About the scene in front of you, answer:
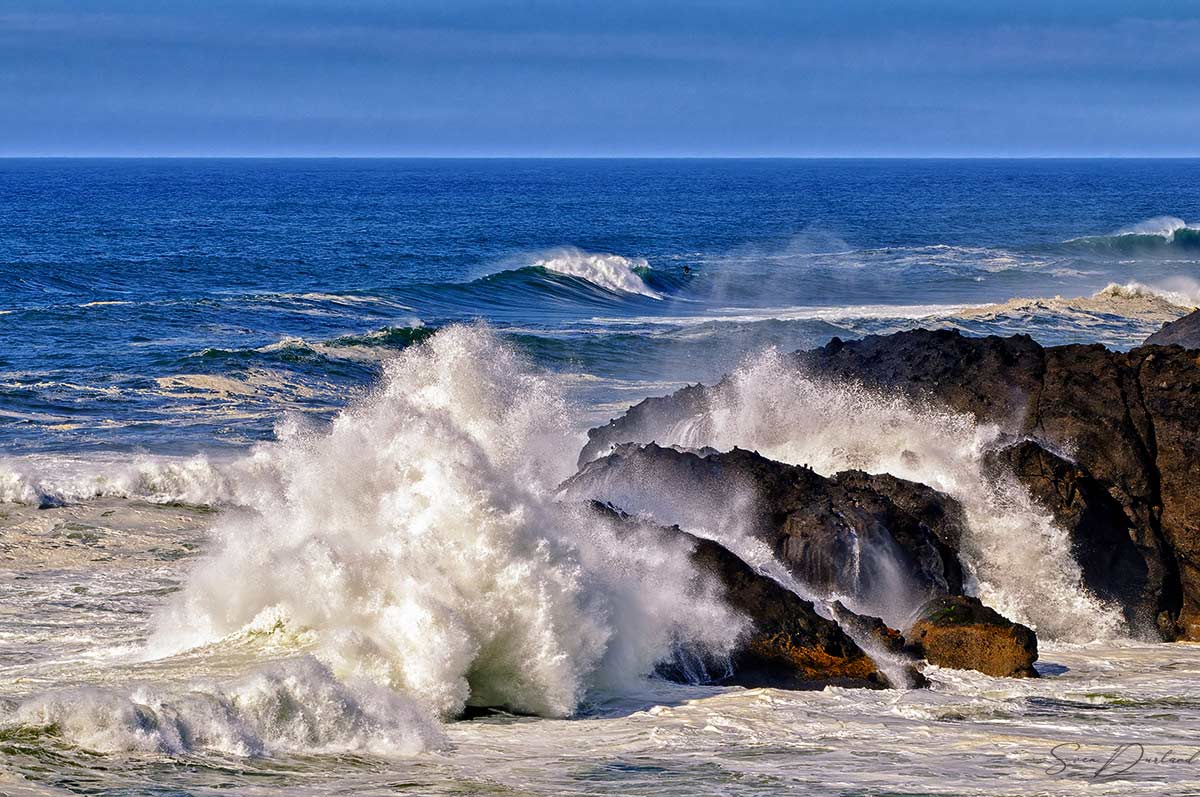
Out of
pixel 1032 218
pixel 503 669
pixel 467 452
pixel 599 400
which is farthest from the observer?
pixel 1032 218

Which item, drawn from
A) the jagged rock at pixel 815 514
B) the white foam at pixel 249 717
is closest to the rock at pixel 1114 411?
the jagged rock at pixel 815 514

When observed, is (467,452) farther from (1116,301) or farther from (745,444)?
(1116,301)

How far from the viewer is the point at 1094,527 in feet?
39.4

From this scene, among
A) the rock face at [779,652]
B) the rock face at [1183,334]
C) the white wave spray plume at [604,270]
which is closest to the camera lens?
the rock face at [779,652]

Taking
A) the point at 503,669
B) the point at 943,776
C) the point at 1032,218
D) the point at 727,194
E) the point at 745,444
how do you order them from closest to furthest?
the point at 943,776 < the point at 503,669 < the point at 745,444 < the point at 1032,218 < the point at 727,194

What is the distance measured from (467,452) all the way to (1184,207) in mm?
85814

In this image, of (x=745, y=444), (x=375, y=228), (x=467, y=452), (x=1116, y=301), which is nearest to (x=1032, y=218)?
(x=375, y=228)

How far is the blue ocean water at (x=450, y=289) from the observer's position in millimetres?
24859

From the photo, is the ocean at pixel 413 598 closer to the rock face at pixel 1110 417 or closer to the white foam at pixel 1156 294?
the rock face at pixel 1110 417

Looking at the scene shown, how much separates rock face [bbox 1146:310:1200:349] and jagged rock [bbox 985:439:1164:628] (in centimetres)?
371

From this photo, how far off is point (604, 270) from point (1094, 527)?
31.9 metres

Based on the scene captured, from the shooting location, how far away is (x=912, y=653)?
10250 mm

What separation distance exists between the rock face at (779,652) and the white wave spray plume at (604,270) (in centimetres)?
3166

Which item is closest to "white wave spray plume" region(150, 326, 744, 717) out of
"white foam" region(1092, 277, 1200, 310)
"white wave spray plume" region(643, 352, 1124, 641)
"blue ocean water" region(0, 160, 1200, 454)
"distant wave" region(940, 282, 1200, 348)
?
"white wave spray plume" region(643, 352, 1124, 641)
